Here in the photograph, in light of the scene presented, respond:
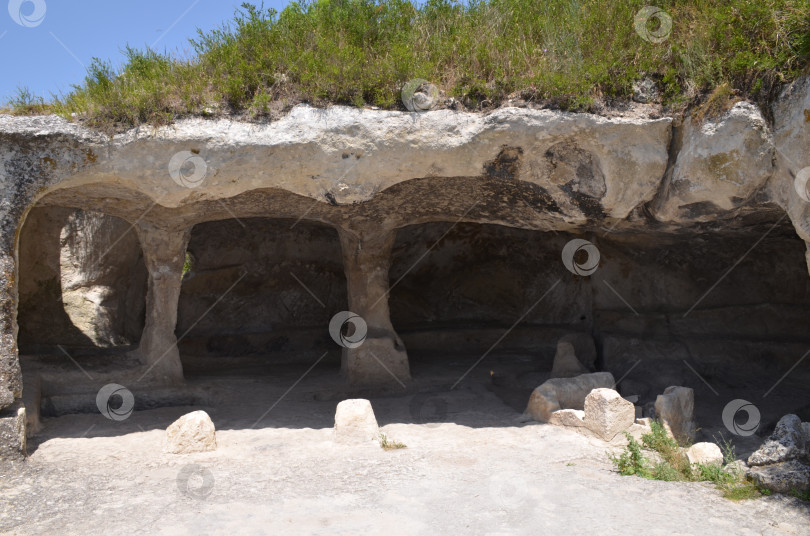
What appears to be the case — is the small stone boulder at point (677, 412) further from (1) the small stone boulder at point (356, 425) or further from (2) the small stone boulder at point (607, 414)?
(1) the small stone boulder at point (356, 425)

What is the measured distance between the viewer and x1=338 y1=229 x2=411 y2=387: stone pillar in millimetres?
7887

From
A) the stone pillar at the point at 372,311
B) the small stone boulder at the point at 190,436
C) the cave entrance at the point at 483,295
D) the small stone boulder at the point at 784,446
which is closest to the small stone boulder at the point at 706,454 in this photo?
the small stone boulder at the point at 784,446

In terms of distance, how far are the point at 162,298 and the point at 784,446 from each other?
5.84 metres

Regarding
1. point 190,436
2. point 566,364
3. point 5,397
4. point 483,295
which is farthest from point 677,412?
point 5,397

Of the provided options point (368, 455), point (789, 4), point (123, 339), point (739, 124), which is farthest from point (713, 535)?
point (123, 339)

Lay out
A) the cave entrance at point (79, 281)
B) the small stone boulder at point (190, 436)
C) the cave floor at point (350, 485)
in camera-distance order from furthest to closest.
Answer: the cave entrance at point (79, 281), the small stone boulder at point (190, 436), the cave floor at point (350, 485)

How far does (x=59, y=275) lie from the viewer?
8.79 meters

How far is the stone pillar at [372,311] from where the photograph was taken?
789 centimetres

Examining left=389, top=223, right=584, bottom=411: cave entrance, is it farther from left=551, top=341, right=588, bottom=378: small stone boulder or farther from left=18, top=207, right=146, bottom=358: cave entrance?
left=18, top=207, right=146, bottom=358: cave entrance

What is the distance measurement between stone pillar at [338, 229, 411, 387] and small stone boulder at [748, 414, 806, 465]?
3.85 metres

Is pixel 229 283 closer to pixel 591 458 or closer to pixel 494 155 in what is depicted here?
pixel 494 155

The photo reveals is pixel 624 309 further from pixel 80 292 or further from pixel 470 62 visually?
pixel 80 292

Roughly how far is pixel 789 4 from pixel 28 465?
658 centimetres

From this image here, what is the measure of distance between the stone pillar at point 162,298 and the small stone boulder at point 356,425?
7.70 ft
